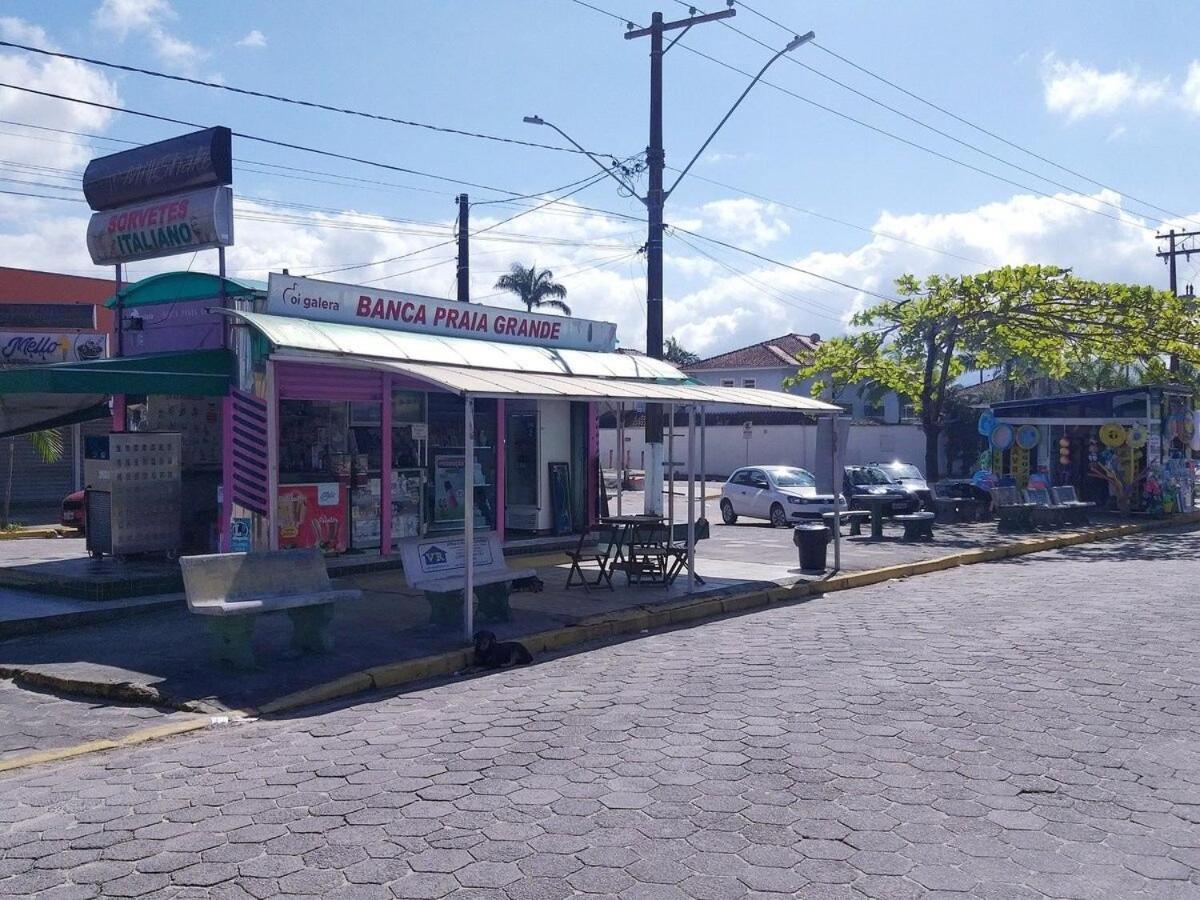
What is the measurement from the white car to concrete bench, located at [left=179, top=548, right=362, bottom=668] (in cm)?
1524

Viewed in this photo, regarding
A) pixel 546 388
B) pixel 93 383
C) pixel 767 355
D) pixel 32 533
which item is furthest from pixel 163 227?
pixel 767 355

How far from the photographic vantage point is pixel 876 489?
24688 mm

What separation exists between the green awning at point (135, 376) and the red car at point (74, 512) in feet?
26.7

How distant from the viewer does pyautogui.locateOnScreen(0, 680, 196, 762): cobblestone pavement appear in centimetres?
770

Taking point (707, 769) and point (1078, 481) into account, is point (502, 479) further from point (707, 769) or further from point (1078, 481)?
point (1078, 481)

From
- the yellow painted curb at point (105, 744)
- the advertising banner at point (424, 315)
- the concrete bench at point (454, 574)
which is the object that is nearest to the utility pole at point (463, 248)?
the advertising banner at point (424, 315)

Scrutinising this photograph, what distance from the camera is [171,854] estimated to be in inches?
205

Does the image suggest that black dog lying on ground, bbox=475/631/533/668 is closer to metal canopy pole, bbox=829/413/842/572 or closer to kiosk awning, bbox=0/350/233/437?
kiosk awning, bbox=0/350/233/437

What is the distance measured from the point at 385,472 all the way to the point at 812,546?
6.09 metres

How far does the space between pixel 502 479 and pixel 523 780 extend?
11205 mm

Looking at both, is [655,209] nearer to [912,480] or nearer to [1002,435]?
[912,480]

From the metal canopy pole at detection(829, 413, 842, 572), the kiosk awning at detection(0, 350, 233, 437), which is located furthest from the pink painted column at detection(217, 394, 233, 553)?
the metal canopy pole at detection(829, 413, 842, 572)

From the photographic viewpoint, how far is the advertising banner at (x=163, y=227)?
13.7 meters

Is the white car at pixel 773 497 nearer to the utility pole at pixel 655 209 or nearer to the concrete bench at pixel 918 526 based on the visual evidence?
the concrete bench at pixel 918 526
